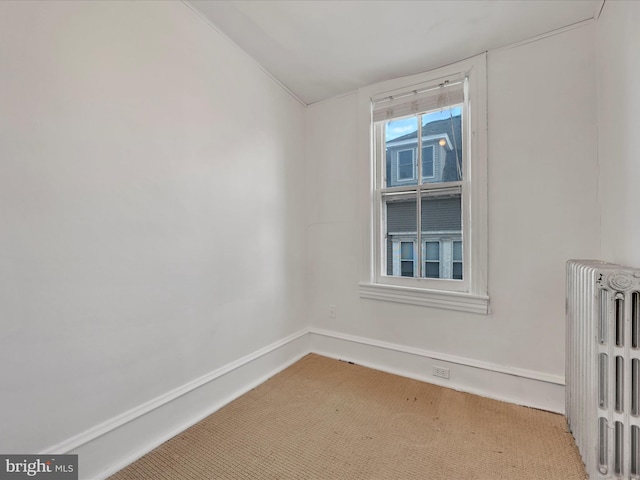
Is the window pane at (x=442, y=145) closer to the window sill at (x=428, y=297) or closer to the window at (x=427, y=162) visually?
the window at (x=427, y=162)

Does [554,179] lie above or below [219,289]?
above

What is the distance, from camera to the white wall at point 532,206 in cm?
168

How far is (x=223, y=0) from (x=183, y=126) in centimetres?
75

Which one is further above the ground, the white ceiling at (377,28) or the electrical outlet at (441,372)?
the white ceiling at (377,28)

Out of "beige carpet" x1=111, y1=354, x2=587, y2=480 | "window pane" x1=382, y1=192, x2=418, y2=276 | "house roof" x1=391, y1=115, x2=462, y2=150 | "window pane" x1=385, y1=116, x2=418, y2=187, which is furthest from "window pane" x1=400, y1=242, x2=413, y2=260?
"beige carpet" x1=111, y1=354, x2=587, y2=480

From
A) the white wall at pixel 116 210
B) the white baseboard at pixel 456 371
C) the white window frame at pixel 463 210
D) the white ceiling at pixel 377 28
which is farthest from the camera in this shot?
the white window frame at pixel 463 210

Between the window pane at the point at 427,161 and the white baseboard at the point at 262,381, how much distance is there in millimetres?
1402

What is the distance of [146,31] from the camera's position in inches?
57.1

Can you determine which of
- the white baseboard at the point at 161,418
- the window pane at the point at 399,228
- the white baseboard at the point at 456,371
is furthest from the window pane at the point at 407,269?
the white baseboard at the point at 161,418

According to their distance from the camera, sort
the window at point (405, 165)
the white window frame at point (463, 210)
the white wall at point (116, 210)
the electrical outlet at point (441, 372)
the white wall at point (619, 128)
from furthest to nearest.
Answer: the window at point (405, 165) < the electrical outlet at point (441, 372) < the white window frame at point (463, 210) < the white wall at point (619, 128) < the white wall at point (116, 210)

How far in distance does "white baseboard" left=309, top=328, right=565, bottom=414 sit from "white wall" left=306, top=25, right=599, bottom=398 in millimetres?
48

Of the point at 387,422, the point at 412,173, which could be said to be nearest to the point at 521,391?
the point at 387,422

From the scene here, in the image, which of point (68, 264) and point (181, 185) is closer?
point (68, 264)

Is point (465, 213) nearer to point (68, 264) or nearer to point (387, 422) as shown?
point (387, 422)
